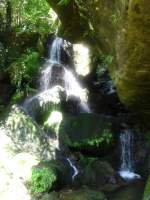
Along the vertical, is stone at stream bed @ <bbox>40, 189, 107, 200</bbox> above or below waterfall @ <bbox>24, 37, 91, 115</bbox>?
below

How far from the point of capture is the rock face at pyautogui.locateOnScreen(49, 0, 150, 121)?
17.4 feet

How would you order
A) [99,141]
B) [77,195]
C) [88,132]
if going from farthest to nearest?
[88,132] < [99,141] < [77,195]

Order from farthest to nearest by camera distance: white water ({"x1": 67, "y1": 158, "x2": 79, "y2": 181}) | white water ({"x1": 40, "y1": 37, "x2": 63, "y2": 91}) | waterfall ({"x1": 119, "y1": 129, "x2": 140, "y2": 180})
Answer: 1. white water ({"x1": 40, "y1": 37, "x2": 63, "y2": 91})
2. waterfall ({"x1": 119, "y1": 129, "x2": 140, "y2": 180})
3. white water ({"x1": 67, "y1": 158, "x2": 79, "y2": 181})

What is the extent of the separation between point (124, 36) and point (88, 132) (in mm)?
4175

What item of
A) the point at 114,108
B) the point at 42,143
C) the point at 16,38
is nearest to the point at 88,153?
the point at 42,143

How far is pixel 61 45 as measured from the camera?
13.3 metres

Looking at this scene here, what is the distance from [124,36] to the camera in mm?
5793

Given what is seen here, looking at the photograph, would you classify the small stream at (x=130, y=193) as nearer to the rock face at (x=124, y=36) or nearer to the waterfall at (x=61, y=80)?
the rock face at (x=124, y=36)

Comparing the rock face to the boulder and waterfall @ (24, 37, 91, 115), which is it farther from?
waterfall @ (24, 37, 91, 115)

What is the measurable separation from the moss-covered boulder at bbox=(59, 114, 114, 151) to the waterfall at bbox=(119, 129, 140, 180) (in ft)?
1.28

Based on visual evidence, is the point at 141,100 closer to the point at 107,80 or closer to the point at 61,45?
the point at 107,80

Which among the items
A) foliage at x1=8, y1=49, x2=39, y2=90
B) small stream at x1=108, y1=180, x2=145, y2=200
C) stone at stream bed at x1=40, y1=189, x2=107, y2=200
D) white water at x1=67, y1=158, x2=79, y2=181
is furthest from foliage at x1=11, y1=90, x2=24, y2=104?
small stream at x1=108, y1=180, x2=145, y2=200

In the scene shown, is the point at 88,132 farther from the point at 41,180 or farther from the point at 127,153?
the point at 41,180

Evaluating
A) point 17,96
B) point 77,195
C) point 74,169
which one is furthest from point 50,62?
point 77,195
